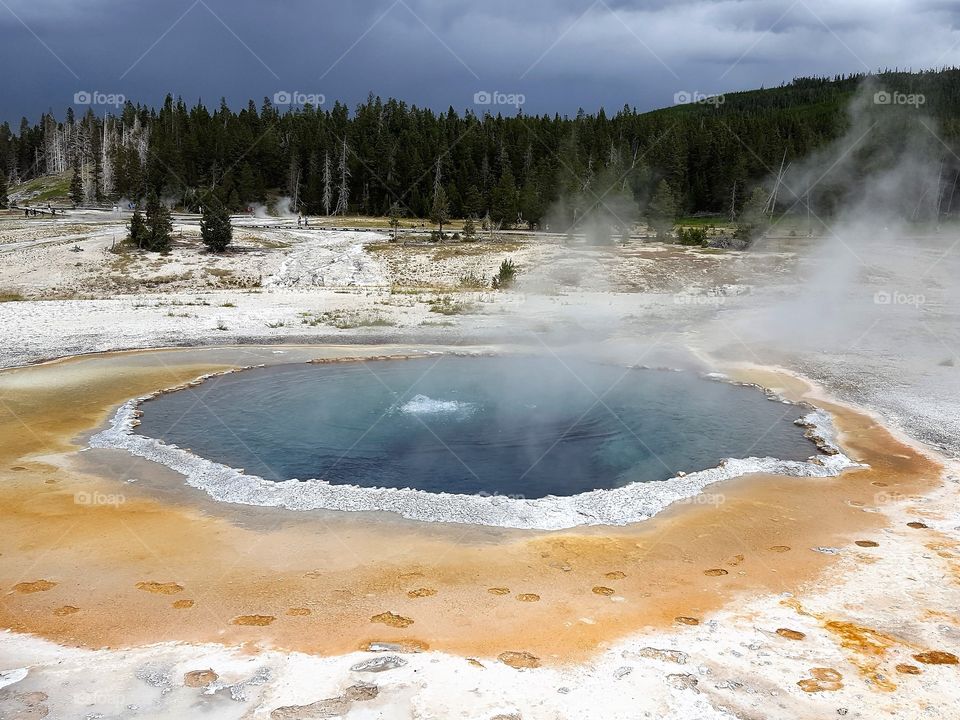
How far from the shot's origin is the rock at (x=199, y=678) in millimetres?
4809

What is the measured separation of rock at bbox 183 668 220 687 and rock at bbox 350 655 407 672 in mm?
871

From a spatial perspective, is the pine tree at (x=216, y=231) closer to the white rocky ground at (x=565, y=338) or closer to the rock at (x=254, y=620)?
the white rocky ground at (x=565, y=338)

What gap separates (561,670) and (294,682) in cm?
170

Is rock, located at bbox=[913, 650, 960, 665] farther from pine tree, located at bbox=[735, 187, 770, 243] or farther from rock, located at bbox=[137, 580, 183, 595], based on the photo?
pine tree, located at bbox=[735, 187, 770, 243]

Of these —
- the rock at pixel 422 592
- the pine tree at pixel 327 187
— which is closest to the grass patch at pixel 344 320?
the rock at pixel 422 592

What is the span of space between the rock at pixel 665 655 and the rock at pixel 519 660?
728 millimetres

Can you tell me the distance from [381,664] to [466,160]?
58.9 meters

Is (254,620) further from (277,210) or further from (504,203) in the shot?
(277,210)

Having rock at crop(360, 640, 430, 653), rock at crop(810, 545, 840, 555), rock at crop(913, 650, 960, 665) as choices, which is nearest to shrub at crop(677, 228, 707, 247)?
rock at crop(810, 545, 840, 555)

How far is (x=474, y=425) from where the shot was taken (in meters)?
11.2

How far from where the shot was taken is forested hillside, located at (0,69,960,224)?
52.6m

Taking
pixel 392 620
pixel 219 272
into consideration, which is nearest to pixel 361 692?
pixel 392 620

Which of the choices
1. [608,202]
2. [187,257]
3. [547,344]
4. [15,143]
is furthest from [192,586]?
[15,143]

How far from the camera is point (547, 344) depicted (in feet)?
57.7
